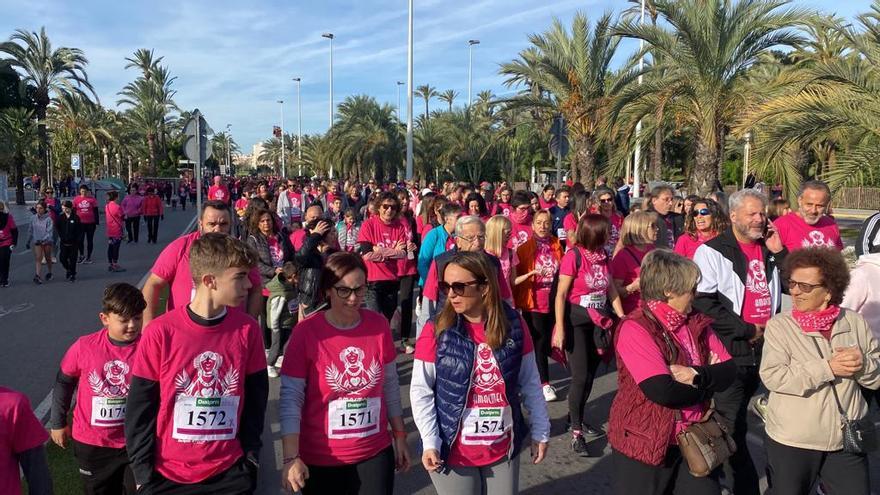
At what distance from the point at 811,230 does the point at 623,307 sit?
159 cm

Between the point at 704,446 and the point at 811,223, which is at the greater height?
the point at 811,223

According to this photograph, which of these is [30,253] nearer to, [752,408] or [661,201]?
[661,201]

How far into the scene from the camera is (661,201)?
27.6 ft

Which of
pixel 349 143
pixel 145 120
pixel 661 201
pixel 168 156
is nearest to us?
pixel 661 201

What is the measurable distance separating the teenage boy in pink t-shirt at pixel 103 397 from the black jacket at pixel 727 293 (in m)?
3.10

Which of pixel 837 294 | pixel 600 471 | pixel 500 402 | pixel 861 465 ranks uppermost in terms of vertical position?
pixel 837 294

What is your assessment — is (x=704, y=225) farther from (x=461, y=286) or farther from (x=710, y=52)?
(x=710, y=52)

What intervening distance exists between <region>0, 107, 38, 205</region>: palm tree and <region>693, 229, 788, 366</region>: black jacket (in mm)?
32574

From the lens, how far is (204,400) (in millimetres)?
2750

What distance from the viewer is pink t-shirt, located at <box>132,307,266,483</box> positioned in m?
2.69

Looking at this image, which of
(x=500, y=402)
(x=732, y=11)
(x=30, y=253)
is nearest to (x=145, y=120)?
(x=30, y=253)

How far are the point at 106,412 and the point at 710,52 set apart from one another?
527 inches

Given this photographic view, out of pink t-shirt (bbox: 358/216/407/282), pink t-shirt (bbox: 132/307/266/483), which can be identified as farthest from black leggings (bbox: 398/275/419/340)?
pink t-shirt (bbox: 132/307/266/483)

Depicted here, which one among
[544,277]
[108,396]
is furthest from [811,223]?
[108,396]
